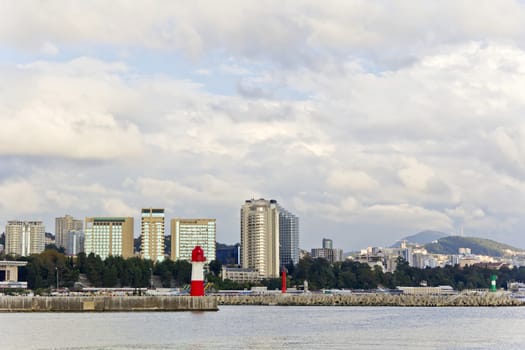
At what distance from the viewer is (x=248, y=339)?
59.4 metres

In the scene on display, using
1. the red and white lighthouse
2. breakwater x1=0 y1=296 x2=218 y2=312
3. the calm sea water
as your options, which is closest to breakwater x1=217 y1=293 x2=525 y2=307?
the calm sea water

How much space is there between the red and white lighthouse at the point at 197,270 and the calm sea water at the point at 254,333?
2.02 m

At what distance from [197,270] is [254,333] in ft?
59.6

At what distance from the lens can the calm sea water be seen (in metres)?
55.1

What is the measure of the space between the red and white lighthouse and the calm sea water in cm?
202

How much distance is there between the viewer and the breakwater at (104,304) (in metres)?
83.1

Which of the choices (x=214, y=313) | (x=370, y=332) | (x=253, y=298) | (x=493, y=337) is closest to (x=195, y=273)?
(x=214, y=313)

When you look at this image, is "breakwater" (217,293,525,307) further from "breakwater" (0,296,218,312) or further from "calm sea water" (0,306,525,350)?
"breakwater" (0,296,218,312)

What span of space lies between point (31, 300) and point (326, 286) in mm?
117660

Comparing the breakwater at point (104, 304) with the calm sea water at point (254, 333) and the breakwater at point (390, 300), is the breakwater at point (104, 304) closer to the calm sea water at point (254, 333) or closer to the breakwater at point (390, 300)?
the calm sea water at point (254, 333)

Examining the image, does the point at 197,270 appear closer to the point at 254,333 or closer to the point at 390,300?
the point at 254,333

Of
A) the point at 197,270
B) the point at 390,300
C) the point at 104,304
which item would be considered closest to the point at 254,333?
the point at 197,270

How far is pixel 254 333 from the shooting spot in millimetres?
64938

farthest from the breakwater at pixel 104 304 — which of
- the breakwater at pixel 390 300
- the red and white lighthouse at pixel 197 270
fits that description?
the breakwater at pixel 390 300
